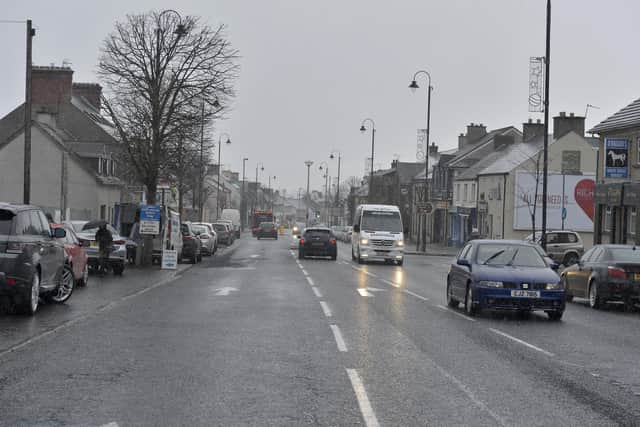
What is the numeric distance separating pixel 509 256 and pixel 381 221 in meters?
21.9

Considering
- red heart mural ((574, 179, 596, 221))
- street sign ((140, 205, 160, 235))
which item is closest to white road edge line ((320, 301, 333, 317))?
street sign ((140, 205, 160, 235))

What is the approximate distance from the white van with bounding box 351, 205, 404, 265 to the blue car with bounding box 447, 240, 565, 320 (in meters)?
20.5

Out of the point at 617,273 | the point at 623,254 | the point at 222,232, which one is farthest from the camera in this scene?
the point at 222,232

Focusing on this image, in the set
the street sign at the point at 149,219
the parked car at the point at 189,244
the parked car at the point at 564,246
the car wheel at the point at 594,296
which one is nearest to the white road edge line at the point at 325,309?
the car wheel at the point at 594,296

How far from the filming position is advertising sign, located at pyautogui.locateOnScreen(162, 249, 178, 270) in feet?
99.9

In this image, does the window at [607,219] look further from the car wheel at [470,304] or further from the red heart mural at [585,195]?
the car wheel at [470,304]

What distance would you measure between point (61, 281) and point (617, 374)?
11.2 metres

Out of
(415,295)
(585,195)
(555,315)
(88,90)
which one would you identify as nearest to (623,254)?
(555,315)

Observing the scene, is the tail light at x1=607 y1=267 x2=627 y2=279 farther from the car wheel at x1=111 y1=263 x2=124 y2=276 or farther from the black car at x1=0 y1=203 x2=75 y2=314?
the car wheel at x1=111 y1=263 x2=124 y2=276

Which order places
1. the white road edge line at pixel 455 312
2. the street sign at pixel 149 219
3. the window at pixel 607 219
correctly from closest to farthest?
the white road edge line at pixel 455 312 → the street sign at pixel 149 219 → the window at pixel 607 219

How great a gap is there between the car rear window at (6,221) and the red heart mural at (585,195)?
5382 centimetres

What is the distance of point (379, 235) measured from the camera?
126 feet

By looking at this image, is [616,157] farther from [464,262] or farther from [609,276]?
[464,262]

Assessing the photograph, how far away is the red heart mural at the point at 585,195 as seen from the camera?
62.4 meters
